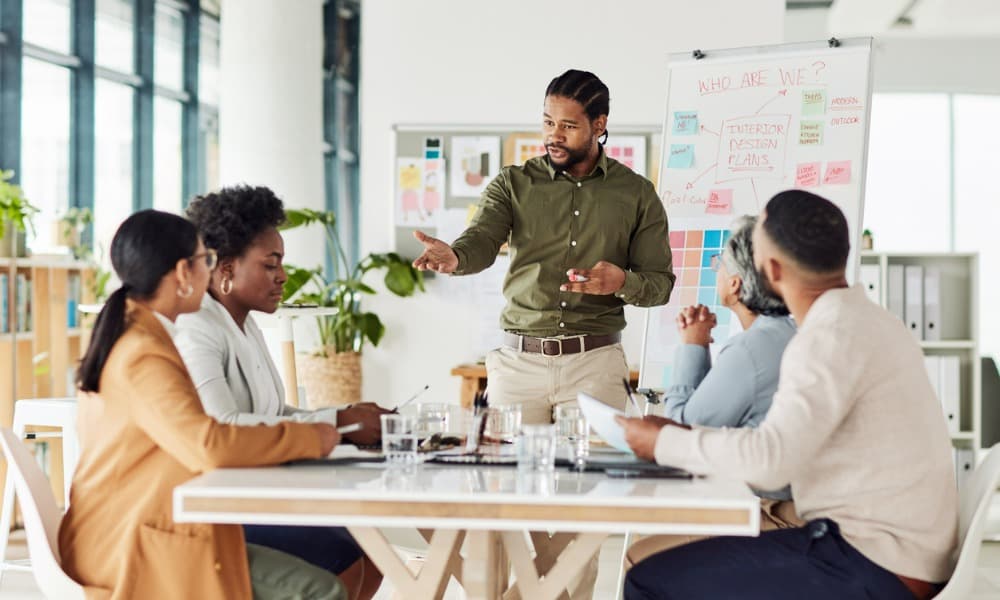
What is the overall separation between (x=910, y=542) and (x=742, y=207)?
7.43 ft

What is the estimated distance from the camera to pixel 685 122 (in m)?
4.21

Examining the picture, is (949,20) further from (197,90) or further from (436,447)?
(436,447)

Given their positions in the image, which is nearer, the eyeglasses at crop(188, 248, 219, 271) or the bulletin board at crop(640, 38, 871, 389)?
the eyeglasses at crop(188, 248, 219, 271)

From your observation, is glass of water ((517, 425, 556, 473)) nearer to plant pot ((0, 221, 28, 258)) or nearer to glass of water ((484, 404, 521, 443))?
glass of water ((484, 404, 521, 443))

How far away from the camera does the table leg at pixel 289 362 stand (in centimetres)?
419

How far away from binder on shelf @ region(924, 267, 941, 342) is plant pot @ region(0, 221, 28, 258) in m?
4.30

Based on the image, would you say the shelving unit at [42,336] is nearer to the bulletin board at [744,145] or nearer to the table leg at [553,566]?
the bulletin board at [744,145]

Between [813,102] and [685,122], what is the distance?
Answer: 1.52ft

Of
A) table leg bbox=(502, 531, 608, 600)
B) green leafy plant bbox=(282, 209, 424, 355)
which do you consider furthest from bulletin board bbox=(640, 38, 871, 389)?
table leg bbox=(502, 531, 608, 600)

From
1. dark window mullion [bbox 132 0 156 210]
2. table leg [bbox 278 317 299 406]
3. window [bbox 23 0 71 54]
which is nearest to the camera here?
table leg [bbox 278 317 299 406]

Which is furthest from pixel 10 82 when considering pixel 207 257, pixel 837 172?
pixel 207 257

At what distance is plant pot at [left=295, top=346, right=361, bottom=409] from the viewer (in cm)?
562

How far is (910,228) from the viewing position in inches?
329

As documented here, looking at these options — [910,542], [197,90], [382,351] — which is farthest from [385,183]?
[910,542]
